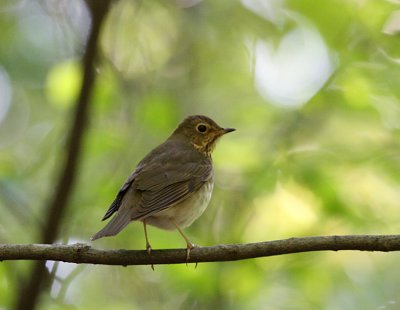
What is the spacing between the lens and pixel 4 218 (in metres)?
8.59

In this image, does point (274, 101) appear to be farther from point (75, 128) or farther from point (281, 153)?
point (75, 128)

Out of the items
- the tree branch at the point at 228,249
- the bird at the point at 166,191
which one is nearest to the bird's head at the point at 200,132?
the bird at the point at 166,191

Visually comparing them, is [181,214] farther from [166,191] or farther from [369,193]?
[369,193]

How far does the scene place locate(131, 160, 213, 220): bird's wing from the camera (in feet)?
18.2

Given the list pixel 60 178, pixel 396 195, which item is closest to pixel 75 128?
pixel 60 178

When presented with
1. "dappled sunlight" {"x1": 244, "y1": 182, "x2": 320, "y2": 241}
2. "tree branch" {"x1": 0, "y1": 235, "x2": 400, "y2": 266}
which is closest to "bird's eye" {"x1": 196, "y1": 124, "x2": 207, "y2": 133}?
"dappled sunlight" {"x1": 244, "y1": 182, "x2": 320, "y2": 241}

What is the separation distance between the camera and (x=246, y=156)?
7.78 meters

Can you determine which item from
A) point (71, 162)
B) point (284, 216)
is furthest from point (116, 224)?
point (284, 216)

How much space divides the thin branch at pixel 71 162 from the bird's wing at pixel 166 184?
0.60m

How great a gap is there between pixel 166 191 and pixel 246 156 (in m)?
2.03

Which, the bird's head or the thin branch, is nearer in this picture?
the thin branch

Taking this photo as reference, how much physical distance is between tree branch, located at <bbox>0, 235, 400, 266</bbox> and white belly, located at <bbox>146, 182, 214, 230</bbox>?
4.87 ft

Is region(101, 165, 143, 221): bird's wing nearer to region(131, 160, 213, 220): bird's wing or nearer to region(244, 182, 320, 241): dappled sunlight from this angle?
region(131, 160, 213, 220): bird's wing

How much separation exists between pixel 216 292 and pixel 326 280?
132cm
